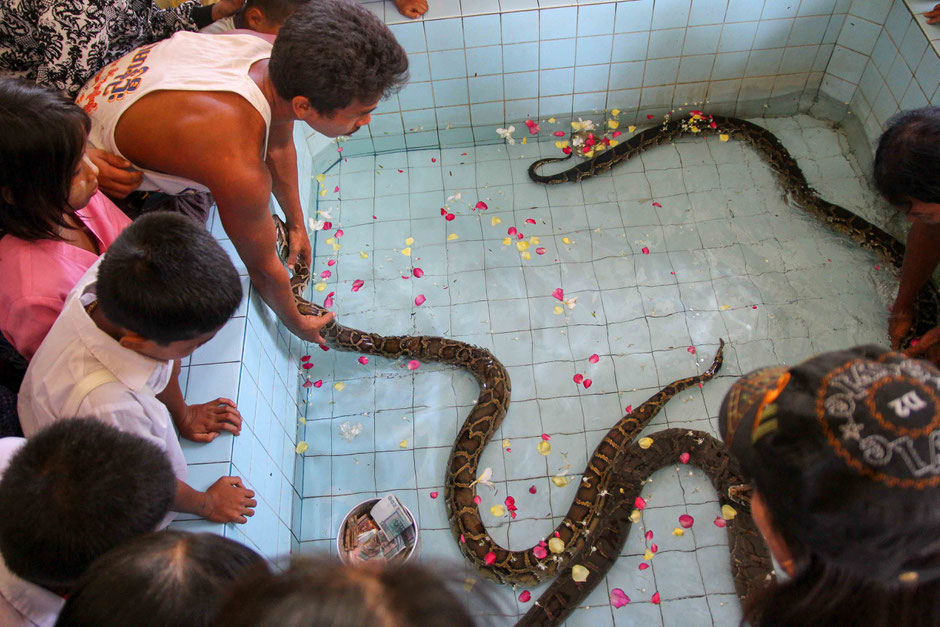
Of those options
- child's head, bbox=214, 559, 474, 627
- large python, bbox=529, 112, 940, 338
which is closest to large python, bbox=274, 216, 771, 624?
large python, bbox=529, 112, 940, 338

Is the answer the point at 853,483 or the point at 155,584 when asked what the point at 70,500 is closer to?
the point at 155,584

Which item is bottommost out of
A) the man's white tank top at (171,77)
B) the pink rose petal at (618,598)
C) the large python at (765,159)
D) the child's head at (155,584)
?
the pink rose petal at (618,598)

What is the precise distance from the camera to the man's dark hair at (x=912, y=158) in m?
1.99

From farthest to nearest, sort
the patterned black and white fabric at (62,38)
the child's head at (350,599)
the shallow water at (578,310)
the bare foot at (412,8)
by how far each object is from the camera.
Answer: the bare foot at (412,8) < the shallow water at (578,310) < the patterned black and white fabric at (62,38) < the child's head at (350,599)

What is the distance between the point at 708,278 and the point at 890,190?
107 centimetres

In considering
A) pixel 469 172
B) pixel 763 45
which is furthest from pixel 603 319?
pixel 763 45

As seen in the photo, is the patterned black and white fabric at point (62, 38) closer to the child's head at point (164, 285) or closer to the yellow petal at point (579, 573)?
the child's head at point (164, 285)

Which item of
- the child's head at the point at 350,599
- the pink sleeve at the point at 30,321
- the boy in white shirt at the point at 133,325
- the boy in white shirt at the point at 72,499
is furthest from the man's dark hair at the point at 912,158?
the pink sleeve at the point at 30,321

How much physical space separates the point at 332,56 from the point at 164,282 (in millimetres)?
861

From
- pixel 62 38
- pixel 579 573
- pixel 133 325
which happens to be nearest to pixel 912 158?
pixel 579 573

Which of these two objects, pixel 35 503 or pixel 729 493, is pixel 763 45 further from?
pixel 35 503

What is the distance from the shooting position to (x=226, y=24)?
2.71m

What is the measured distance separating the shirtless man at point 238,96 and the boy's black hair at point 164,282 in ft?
1.43

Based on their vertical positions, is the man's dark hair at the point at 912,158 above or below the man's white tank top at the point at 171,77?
below
